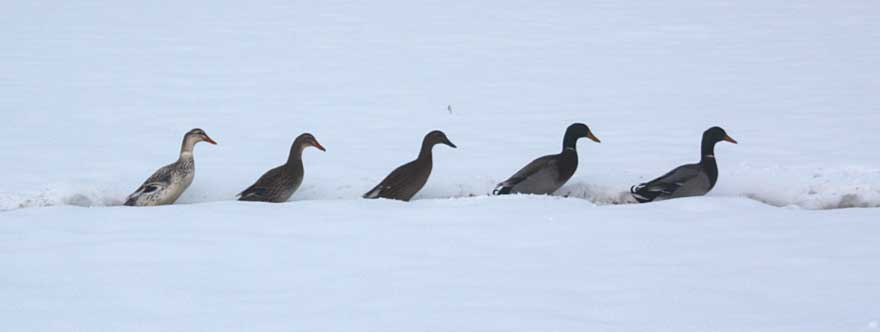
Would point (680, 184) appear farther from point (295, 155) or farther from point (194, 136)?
point (194, 136)

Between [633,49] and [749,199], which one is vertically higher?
[633,49]

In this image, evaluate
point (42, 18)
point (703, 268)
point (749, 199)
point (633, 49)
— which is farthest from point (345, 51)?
point (703, 268)

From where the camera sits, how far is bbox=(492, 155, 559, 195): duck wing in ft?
27.2

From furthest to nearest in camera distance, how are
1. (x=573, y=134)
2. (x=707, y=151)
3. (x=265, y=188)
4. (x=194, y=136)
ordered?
(x=573, y=134)
(x=194, y=136)
(x=707, y=151)
(x=265, y=188)

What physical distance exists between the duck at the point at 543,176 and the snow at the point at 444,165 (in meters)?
0.29

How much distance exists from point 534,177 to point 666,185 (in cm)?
98

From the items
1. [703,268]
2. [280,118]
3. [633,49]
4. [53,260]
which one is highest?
[633,49]

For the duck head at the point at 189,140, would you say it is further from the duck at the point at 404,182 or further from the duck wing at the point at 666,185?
the duck wing at the point at 666,185

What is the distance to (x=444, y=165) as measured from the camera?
9344 millimetres

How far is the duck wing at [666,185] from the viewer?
317 inches

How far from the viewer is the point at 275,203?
7.86 m

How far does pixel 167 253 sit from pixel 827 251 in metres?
3.86

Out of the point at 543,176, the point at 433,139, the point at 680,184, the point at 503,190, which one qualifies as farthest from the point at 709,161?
the point at 433,139

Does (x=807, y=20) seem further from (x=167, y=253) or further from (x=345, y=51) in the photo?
(x=167, y=253)
